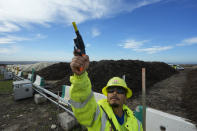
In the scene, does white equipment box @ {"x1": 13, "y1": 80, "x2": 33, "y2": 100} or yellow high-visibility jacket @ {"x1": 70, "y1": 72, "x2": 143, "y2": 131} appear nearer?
yellow high-visibility jacket @ {"x1": 70, "y1": 72, "x2": 143, "y2": 131}

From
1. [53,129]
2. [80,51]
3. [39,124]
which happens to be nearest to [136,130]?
[80,51]

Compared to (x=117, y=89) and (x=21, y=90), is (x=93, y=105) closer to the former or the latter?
(x=117, y=89)

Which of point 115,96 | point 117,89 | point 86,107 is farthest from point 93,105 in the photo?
point 117,89

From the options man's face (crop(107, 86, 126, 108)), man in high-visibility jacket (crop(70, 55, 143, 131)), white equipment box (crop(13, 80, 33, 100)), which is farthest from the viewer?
white equipment box (crop(13, 80, 33, 100))

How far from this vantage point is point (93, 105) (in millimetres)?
1096

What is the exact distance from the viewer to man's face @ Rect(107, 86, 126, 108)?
1.51 metres

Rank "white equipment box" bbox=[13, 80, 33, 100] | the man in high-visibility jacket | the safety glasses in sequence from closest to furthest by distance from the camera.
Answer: the man in high-visibility jacket
the safety glasses
"white equipment box" bbox=[13, 80, 33, 100]

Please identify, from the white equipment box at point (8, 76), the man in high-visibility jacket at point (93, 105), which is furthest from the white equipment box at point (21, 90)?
the white equipment box at point (8, 76)

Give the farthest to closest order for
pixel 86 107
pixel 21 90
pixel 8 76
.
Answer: pixel 8 76 → pixel 21 90 → pixel 86 107

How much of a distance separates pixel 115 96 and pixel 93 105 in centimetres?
59

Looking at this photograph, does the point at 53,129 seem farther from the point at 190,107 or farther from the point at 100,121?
the point at 190,107

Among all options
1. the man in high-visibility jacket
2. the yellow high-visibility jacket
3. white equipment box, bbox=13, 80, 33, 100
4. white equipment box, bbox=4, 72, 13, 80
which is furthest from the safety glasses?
white equipment box, bbox=4, 72, 13, 80

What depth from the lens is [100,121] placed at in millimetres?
1229

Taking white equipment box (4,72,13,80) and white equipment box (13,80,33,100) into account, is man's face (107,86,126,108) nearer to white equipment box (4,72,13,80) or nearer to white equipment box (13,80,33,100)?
white equipment box (13,80,33,100)
